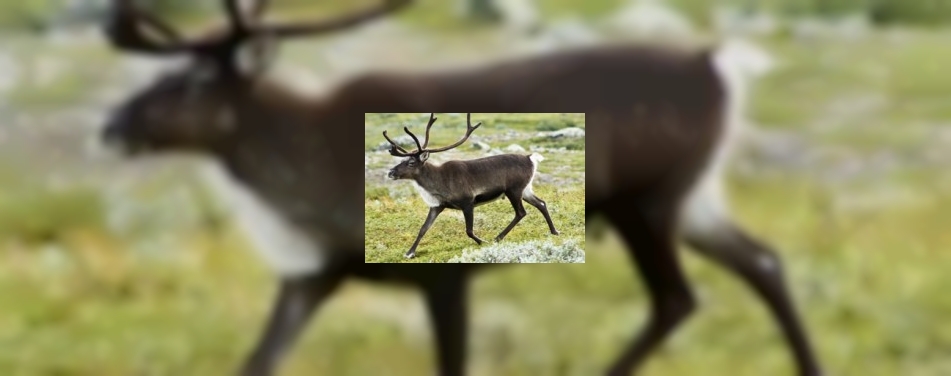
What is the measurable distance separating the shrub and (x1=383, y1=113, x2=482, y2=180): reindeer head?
0.68 feet

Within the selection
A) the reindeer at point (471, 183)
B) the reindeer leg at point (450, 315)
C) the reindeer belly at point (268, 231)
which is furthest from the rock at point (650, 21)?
the reindeer belly at point (268, 231)

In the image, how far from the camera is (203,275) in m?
1.67

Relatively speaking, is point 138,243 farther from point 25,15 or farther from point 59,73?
point 25,15

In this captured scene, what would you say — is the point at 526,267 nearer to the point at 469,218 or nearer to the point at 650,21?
the point at 469,218

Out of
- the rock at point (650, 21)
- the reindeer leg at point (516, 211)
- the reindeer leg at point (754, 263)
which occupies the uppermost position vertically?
the rock at point (650, 21)

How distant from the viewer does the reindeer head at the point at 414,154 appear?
1.61 metres

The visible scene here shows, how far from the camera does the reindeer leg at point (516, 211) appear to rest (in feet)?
5.35

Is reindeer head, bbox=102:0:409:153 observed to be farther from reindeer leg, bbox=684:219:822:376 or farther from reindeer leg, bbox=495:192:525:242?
reindeer leg, bbox=684:219:822:376

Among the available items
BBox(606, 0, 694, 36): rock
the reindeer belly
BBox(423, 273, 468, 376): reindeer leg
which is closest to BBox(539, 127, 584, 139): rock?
BBox(606, 0, 694, 36): rock

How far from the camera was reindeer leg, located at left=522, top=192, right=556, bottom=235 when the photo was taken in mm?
1626

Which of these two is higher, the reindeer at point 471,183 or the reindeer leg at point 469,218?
the reindeer at point 471,183

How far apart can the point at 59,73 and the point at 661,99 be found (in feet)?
4.28

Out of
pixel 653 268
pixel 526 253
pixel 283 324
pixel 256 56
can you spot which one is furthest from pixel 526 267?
pixel 256 56

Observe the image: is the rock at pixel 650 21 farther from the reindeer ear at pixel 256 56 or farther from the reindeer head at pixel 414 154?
the reindeer ear at pixel 256 56
